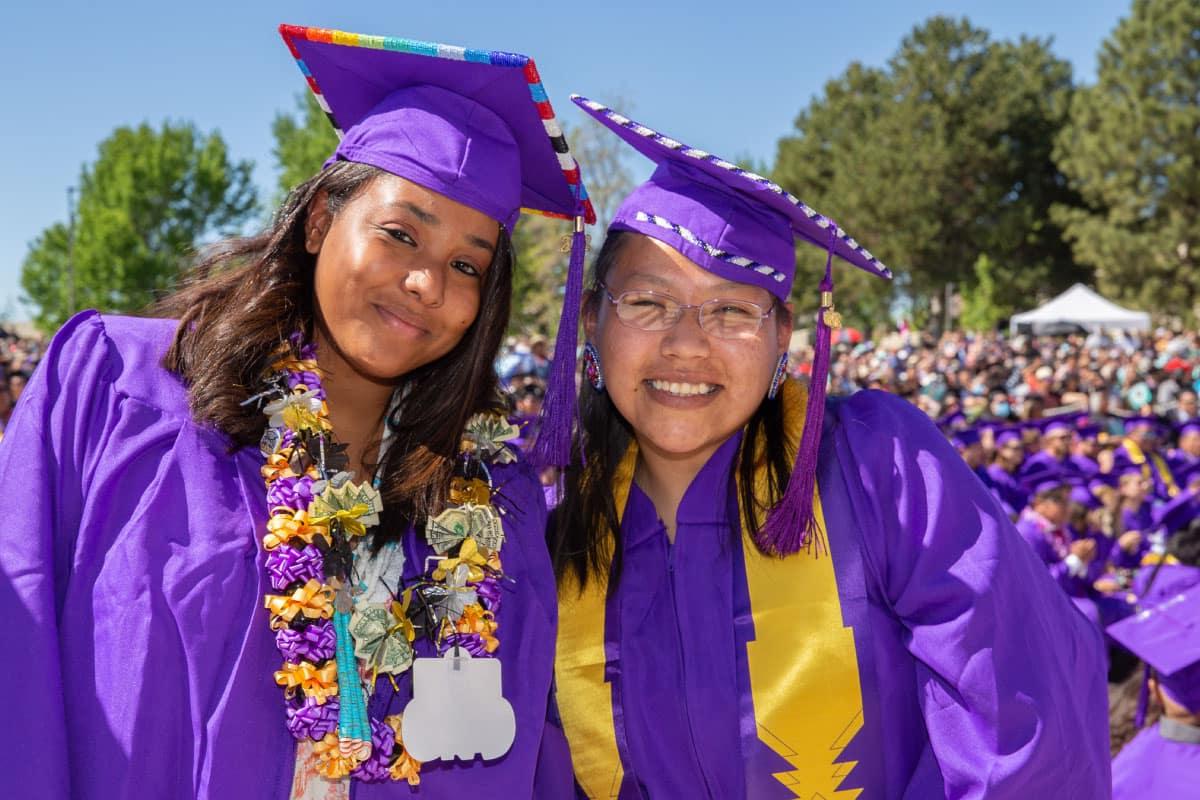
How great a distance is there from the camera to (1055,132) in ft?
135

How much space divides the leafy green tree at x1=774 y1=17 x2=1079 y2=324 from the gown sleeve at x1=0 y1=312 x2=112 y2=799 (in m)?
38.9

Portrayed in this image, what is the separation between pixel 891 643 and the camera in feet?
7.25

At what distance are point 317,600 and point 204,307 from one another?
0.67 meters

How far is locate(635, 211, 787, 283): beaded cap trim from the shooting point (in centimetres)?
230

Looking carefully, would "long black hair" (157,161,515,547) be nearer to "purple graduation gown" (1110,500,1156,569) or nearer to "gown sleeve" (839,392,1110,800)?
"gown sleeve" (839,392,1110,800)

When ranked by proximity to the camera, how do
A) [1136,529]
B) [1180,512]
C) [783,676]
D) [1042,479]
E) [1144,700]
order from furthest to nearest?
[1042,479] < [1136,529] < [1180,512] < [1144,700] < [783,676]

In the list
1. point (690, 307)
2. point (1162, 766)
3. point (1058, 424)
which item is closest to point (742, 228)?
point (690, 307)

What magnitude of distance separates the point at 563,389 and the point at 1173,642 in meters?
2.55

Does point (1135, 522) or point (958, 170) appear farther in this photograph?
point (958, 170)

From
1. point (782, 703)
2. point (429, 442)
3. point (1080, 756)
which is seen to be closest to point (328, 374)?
point (429, 442)

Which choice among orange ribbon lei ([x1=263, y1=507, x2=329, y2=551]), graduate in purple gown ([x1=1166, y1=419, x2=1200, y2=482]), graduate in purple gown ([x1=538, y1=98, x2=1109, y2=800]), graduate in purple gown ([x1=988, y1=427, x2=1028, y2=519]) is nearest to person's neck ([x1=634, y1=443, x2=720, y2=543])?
graduate in purple gown ([x1=538, y1=98, x2=1109, y2=800])

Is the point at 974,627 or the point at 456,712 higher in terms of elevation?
the point at 974,627

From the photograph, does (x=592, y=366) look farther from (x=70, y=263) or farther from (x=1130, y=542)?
(x=70, y=263)

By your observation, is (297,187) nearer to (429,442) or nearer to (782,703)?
(429,442)
